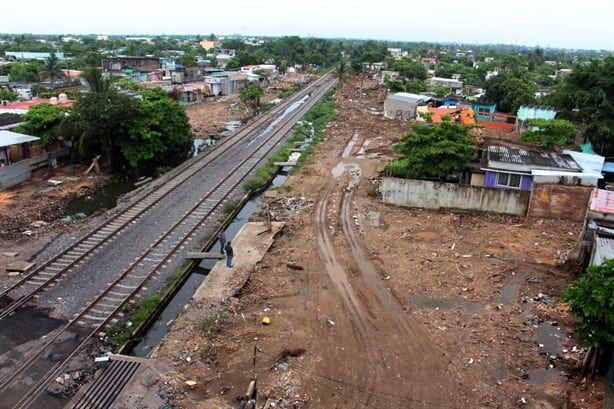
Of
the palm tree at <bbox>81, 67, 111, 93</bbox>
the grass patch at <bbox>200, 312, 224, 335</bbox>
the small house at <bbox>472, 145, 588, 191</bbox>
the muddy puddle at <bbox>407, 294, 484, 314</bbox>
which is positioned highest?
the palm tree at <bbox>81, 67, 111, 93</bbox>

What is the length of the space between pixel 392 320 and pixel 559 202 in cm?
1124

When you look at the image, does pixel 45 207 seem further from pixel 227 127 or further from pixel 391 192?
pixel 227 127

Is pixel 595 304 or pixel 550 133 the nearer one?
pixel 595 304

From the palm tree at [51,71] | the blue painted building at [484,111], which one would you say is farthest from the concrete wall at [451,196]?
the palm tree at [51,71]

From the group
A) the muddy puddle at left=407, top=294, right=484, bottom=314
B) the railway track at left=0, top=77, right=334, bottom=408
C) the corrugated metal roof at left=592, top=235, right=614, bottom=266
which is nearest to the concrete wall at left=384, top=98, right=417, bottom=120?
the railway track at left=0, top=77, right=334, bottom=408

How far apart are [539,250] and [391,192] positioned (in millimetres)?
7111

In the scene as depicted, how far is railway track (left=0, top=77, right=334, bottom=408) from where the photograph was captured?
37.2 ft

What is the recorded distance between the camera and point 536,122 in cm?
2681

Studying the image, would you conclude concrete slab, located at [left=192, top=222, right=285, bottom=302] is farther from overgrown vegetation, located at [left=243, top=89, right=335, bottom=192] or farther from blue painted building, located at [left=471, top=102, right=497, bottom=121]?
blue painted building, located at [left=471, top=102, right=497, bottom=121]

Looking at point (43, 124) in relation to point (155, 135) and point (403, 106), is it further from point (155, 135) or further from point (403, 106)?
point (403, 106)

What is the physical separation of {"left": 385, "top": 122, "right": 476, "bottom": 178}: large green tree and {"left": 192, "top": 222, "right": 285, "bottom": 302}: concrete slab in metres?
7.03

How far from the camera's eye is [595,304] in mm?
10312

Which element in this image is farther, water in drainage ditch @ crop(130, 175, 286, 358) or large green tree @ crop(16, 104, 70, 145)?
large green tree @ crop(16, 104, 70, 145)

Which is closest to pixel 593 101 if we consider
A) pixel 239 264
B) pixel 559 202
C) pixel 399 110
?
pixel 559 202
